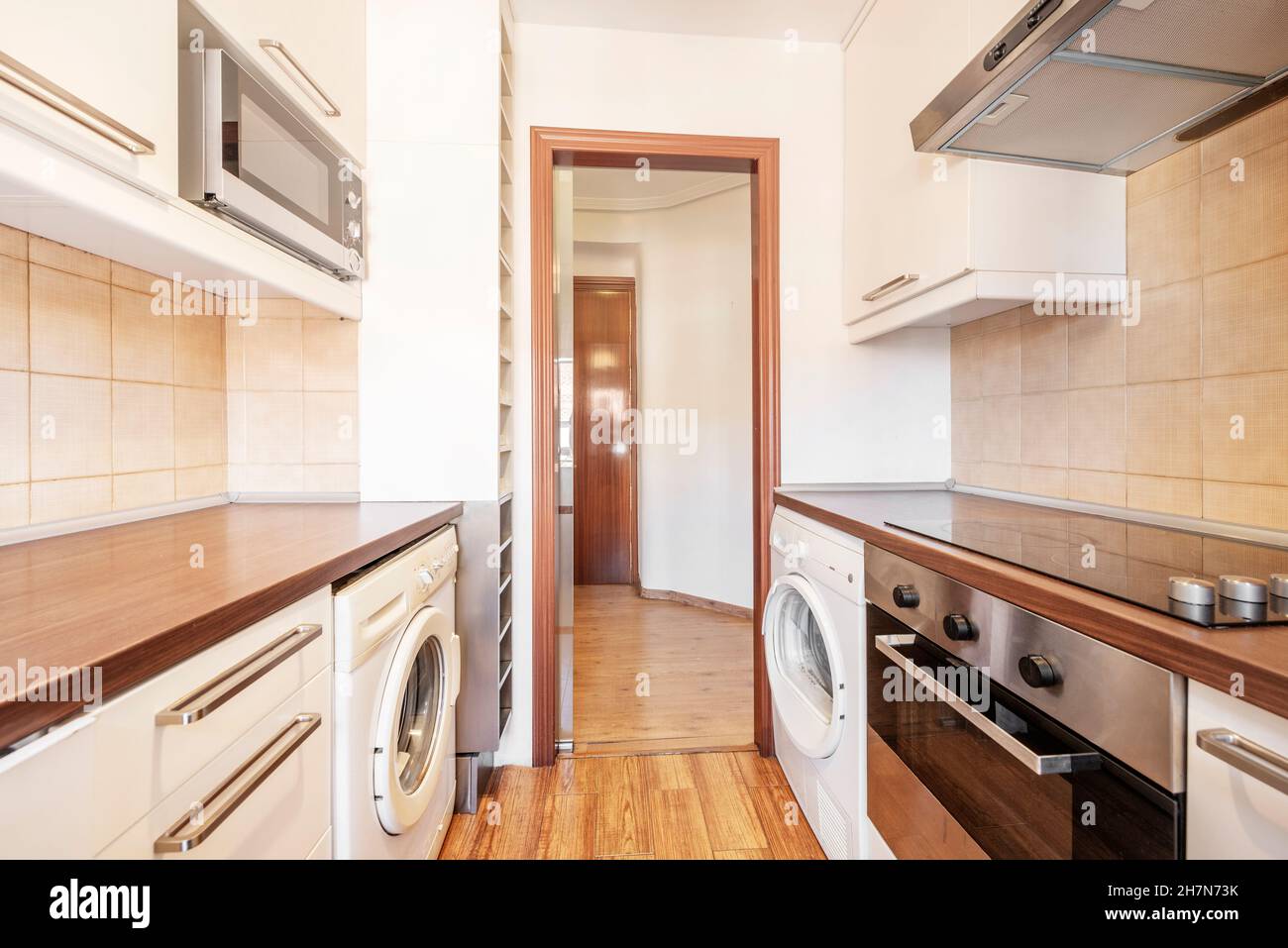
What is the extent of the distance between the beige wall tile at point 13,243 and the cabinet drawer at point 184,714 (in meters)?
0.98

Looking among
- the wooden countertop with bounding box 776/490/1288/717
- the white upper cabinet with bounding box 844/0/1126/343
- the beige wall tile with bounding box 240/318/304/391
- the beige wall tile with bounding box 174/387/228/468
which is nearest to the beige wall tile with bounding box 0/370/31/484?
the beige wall tile with bounding box 174/387/228/468

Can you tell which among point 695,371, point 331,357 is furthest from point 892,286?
point 695,371

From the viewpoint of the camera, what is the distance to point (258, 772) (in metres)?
0.74

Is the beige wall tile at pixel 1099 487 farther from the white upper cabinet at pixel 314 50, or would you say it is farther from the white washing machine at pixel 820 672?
the white upper cabinet at pixel 314 50

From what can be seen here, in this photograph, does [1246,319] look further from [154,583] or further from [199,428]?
[199,428]

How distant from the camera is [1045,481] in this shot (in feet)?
5.63

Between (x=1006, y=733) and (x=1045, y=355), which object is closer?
(x=1006, y=733)

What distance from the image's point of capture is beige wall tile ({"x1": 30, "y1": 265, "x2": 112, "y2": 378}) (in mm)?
1197

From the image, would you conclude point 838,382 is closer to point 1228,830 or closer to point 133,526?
point 1228,830

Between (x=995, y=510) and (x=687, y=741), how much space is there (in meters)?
1.36

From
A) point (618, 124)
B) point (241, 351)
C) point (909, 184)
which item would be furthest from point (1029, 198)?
point (241, 351)

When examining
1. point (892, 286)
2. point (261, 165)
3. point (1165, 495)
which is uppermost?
point (261, 165)

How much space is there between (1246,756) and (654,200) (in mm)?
4174

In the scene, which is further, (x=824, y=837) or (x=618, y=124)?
(x=618, y=124)
